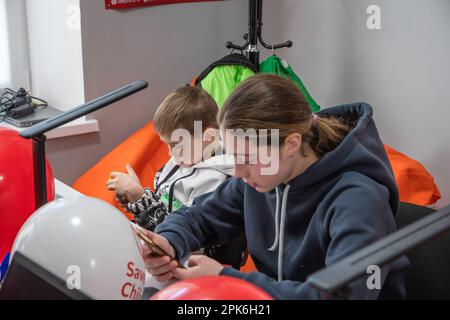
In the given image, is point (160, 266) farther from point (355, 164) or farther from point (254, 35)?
point (254, 35)

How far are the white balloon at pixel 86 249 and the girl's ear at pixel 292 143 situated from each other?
35 cm

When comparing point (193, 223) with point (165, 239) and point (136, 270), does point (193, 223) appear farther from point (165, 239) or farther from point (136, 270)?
point (136, 270)

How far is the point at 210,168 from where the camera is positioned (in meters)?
1.65

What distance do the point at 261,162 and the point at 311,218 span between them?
0.18 metres

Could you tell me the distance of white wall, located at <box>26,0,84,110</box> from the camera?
7.95ft

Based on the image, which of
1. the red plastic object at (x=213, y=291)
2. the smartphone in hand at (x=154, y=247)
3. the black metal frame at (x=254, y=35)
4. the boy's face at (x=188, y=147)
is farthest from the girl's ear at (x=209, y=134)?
the black metal frame at (x=254, y=35)

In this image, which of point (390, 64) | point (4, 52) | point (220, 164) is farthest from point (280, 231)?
point (4, 52)

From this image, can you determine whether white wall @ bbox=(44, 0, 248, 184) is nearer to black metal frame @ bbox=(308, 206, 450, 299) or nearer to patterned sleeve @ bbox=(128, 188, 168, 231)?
patterned sleeve @ bbox=(128, 188, 168, 231)

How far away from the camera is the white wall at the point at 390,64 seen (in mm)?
2234

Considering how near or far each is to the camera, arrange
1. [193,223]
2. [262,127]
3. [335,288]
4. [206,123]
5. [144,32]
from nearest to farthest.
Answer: [335,288] → [262,127] → [193,223] → [206,123] → [144,32]

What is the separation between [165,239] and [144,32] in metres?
1.49

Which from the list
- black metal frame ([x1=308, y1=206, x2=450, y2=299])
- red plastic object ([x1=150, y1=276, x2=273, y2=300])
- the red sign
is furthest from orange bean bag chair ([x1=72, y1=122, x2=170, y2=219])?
black metal frame ([x1=308, y1=206, x2=450, y2=299])

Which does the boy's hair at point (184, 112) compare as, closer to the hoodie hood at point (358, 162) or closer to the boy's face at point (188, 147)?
the boy's face at point (188, 147)
